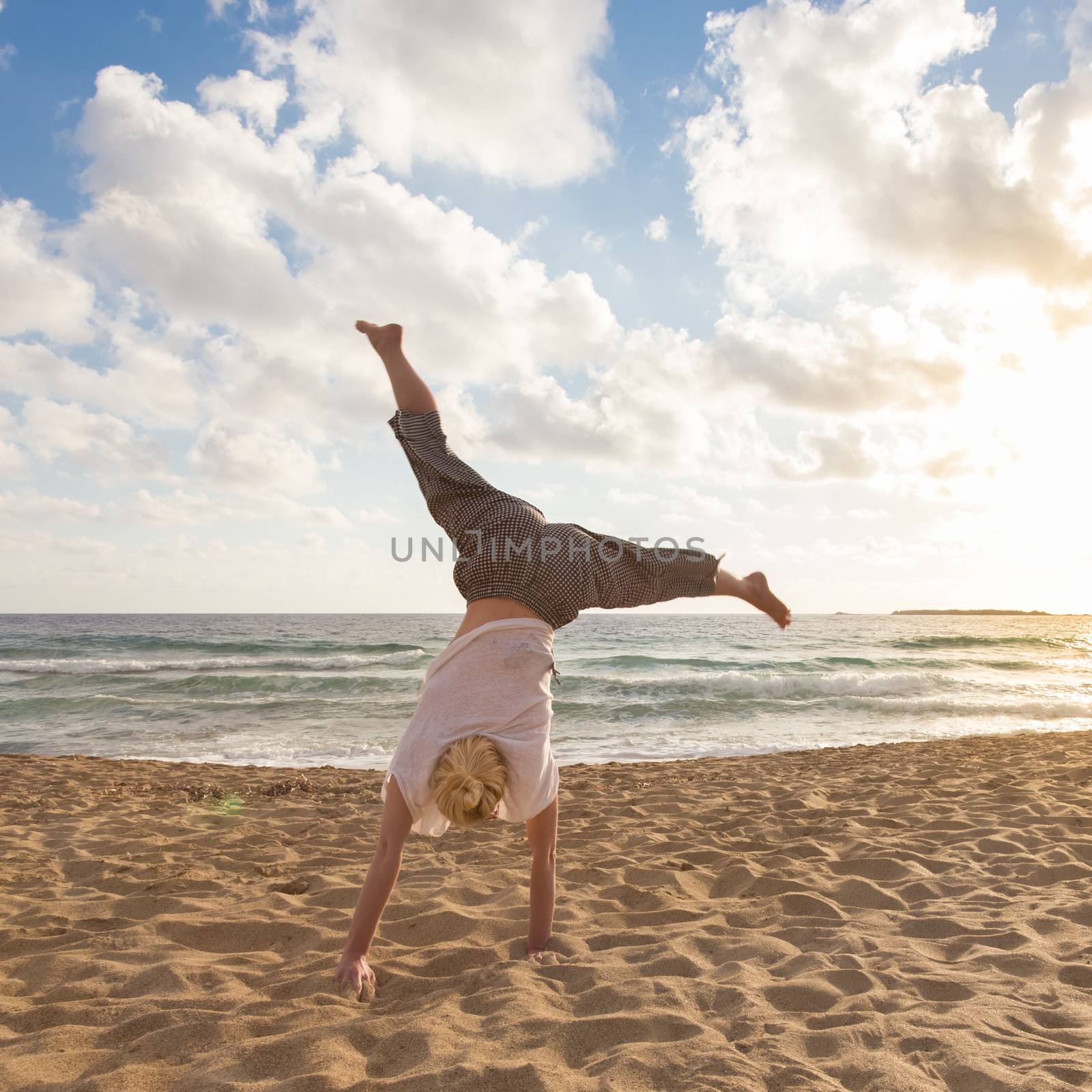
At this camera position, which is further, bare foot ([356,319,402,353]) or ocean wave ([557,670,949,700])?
ocean wave ([557,670,949,700])

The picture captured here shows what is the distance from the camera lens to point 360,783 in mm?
7594

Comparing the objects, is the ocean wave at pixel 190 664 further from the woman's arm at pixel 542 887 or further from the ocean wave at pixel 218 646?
the woman's arm at pixel 542 887

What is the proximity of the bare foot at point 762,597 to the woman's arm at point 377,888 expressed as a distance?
145 cm

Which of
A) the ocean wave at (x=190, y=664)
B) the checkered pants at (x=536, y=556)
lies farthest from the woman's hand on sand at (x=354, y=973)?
the ocean wave at (x=190, y=664)

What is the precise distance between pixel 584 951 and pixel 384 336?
256cm

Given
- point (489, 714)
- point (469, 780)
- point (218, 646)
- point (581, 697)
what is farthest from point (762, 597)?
point (218, 646)

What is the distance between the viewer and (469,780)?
2.44m

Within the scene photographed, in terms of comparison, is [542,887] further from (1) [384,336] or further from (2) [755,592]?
(1) [384,336]

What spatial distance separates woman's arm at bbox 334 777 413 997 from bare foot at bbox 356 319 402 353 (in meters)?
1.59

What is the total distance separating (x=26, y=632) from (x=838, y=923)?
5546 centimetres

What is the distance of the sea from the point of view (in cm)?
1142

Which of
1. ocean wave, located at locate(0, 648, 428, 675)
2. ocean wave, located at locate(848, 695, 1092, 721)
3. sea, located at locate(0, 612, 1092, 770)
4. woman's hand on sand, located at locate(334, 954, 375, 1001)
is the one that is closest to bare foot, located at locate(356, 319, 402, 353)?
woman's hand on sand, located at locate(334, 954, 375, 1001)

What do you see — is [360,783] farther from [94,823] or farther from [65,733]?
[65,733]

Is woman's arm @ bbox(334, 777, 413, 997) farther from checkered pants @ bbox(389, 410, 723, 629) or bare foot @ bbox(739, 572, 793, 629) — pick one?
bare foot @ bbox(739, 572, 793, 629)
